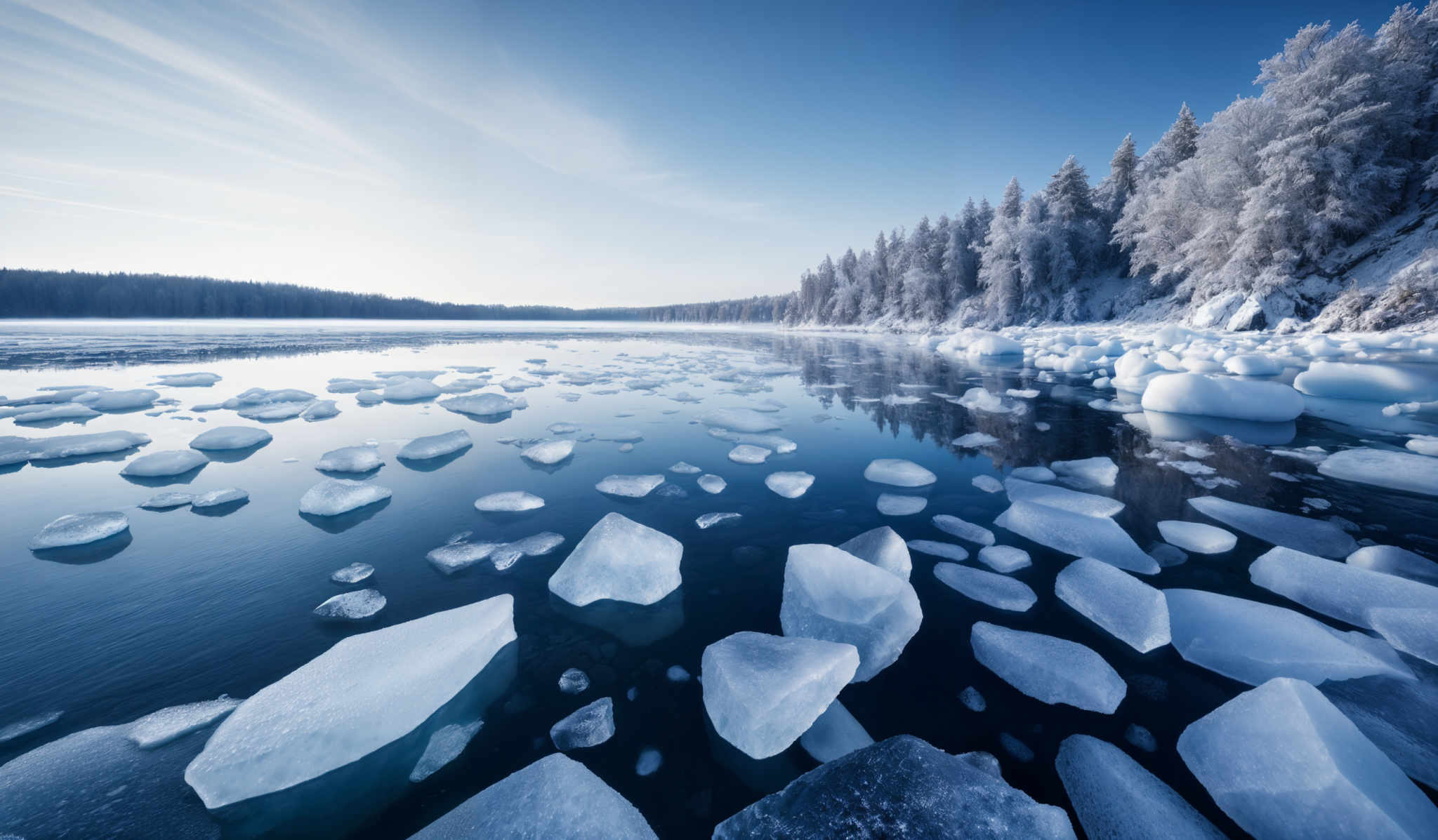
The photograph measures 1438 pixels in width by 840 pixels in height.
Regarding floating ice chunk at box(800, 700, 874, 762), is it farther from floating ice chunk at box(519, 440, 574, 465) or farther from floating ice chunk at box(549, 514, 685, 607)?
floating ice chunk at box(519, 440, 574, 465)

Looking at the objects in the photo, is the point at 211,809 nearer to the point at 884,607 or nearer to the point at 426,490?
the point at 884,607

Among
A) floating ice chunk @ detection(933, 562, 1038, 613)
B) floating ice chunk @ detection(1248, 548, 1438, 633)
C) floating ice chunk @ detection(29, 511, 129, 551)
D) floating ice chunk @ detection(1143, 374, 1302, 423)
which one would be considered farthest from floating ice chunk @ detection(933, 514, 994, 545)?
floating ice chunk @ detection(1143, 374, 1302, 423)

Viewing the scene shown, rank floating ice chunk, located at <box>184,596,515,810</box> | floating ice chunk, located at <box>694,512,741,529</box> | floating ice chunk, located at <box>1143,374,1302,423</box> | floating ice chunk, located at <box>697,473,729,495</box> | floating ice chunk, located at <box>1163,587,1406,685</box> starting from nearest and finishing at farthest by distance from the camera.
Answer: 1. floating ice chunk, located at <box>184,596,515,810</box>
2. floating ice chunk, located at <box>1163,587,1406,685</box>
3. floating ice chunk, located at <box>694,512,741,529</box>
4. floating ice chunk, located at <box>697,473,729,495</box>
5. floating ice chunk, located at <box>1143,374,1302,423</box>

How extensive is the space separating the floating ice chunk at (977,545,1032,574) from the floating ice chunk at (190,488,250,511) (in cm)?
495

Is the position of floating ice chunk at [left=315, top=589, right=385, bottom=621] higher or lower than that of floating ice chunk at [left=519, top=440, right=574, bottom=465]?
lower

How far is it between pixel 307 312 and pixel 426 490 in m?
89.0

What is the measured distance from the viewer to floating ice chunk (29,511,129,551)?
2.63 metres

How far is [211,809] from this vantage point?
1232 mm

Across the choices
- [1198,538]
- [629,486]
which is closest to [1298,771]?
[1198,538]

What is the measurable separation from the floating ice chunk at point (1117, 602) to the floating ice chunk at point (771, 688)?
124 centimetres

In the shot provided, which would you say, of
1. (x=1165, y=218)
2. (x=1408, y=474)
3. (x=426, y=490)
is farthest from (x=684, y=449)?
(x=1165, y=218)

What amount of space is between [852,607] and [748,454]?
2.48 m

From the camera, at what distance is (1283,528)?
2.70 meters

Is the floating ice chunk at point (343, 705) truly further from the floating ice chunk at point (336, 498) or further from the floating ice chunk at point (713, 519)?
the floating ice chunk at point (336, 498)
